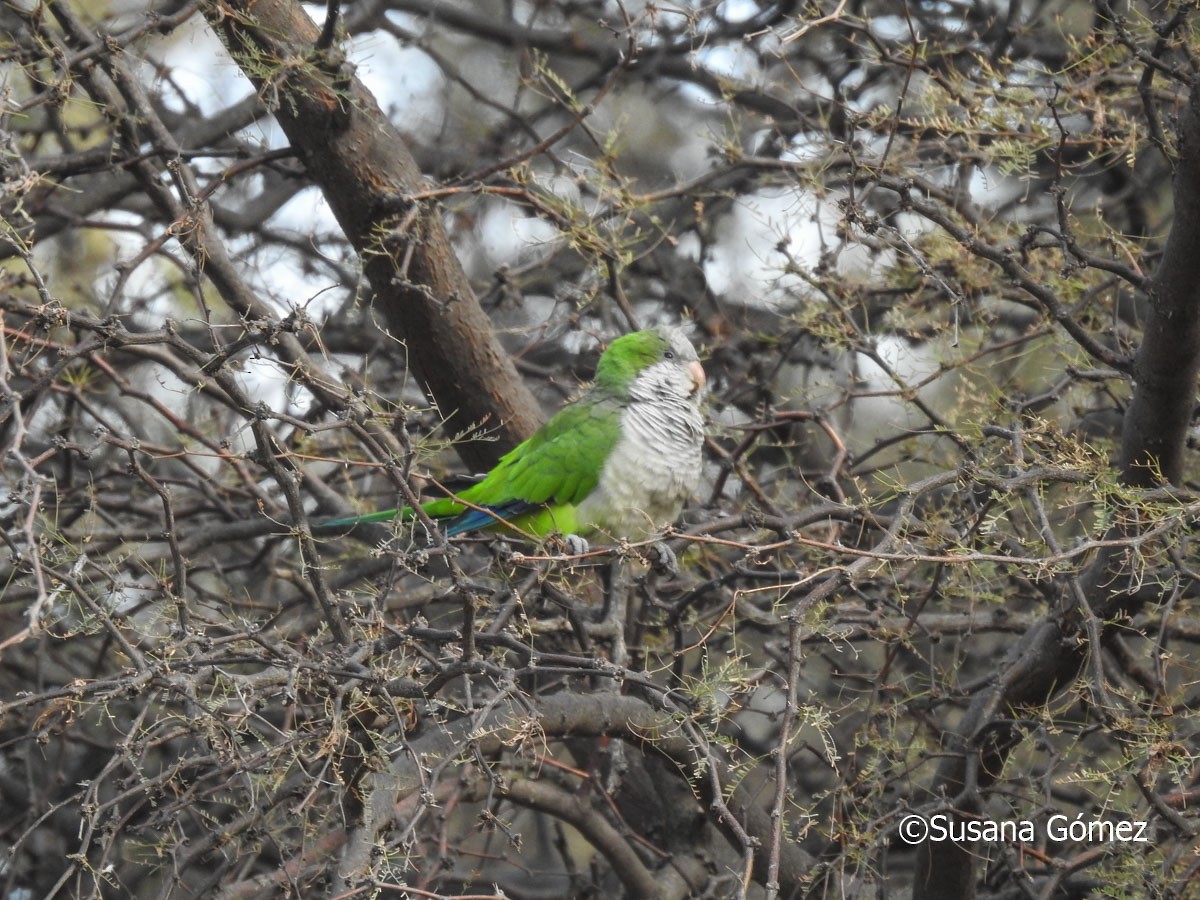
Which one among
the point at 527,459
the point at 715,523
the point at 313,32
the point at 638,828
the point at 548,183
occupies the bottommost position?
the point at 638,828

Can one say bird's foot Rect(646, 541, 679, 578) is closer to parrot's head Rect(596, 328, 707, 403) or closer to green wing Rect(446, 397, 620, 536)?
green wing Rect(446, 397, 620, 536)

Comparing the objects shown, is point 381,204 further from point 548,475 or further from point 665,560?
point 665,560

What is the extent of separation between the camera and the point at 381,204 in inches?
139

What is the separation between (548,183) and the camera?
3992 mm

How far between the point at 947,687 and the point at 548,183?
6.72 feet

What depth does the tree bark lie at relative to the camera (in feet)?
10.7

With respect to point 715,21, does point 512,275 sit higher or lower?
lower

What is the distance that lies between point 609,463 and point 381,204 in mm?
1112

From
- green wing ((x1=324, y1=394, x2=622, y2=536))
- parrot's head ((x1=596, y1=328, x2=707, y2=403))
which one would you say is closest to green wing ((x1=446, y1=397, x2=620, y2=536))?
green wing ((x1=324, y1=394, x2=622, y2=536))

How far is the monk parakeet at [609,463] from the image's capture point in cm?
389

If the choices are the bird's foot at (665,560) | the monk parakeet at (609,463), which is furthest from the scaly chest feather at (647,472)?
the bird's foot at (665,560)

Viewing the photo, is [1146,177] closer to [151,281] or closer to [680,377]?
[680,377]

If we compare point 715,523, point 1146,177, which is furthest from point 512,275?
point 1146,177

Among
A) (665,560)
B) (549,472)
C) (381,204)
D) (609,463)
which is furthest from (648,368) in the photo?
(381,204)
